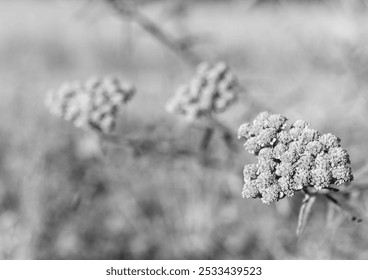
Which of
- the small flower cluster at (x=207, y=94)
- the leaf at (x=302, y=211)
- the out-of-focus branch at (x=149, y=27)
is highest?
the out-of-focus branch at (x=149, y=27)

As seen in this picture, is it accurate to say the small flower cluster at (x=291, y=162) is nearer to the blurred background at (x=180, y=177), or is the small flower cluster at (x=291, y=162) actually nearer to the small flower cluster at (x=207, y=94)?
the small flower cluster at (x=207, y=94)

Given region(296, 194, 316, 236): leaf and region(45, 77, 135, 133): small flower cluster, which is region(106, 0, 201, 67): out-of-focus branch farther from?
region(296, 194, 316, 236): leaf

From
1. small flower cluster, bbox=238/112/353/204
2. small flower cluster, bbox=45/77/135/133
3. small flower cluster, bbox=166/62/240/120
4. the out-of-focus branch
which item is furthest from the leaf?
the out-of-focus branch

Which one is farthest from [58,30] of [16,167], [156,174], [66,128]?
[156,174]

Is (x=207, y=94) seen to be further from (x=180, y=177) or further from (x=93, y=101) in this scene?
(x=180, y=177)

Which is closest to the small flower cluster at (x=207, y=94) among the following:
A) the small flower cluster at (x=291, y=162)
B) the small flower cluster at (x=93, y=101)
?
the small flower cluster at (x=93, y=101)

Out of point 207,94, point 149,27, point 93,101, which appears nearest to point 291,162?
point 207,94
